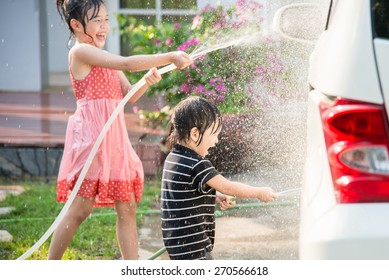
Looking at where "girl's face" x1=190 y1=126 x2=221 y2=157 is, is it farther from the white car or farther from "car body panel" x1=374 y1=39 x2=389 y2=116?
"car body panel" x1=374 y1=39 x2=389 y2=116

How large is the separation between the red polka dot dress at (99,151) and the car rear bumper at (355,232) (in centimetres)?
197

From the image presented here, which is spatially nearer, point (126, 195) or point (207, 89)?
point (126, 195)

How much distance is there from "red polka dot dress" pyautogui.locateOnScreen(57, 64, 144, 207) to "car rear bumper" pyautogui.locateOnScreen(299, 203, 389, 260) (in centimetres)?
197

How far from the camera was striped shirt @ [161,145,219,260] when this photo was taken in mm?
3896

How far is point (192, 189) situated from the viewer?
392cm

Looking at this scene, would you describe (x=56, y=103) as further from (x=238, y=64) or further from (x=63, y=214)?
(x=63, y=214)

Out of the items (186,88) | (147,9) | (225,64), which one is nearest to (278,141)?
(225,64)

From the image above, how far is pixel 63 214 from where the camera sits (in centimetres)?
452

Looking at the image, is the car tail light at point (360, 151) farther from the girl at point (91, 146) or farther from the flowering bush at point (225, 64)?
the flowering bush at point (225, 64)

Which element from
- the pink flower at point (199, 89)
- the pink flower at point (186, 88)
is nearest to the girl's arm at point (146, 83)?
the pink flower at point (199, 89)

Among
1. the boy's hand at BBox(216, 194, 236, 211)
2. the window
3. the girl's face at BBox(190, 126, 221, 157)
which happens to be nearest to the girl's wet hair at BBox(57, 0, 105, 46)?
the girl's face at BBox(190, 126, 221, 157)
